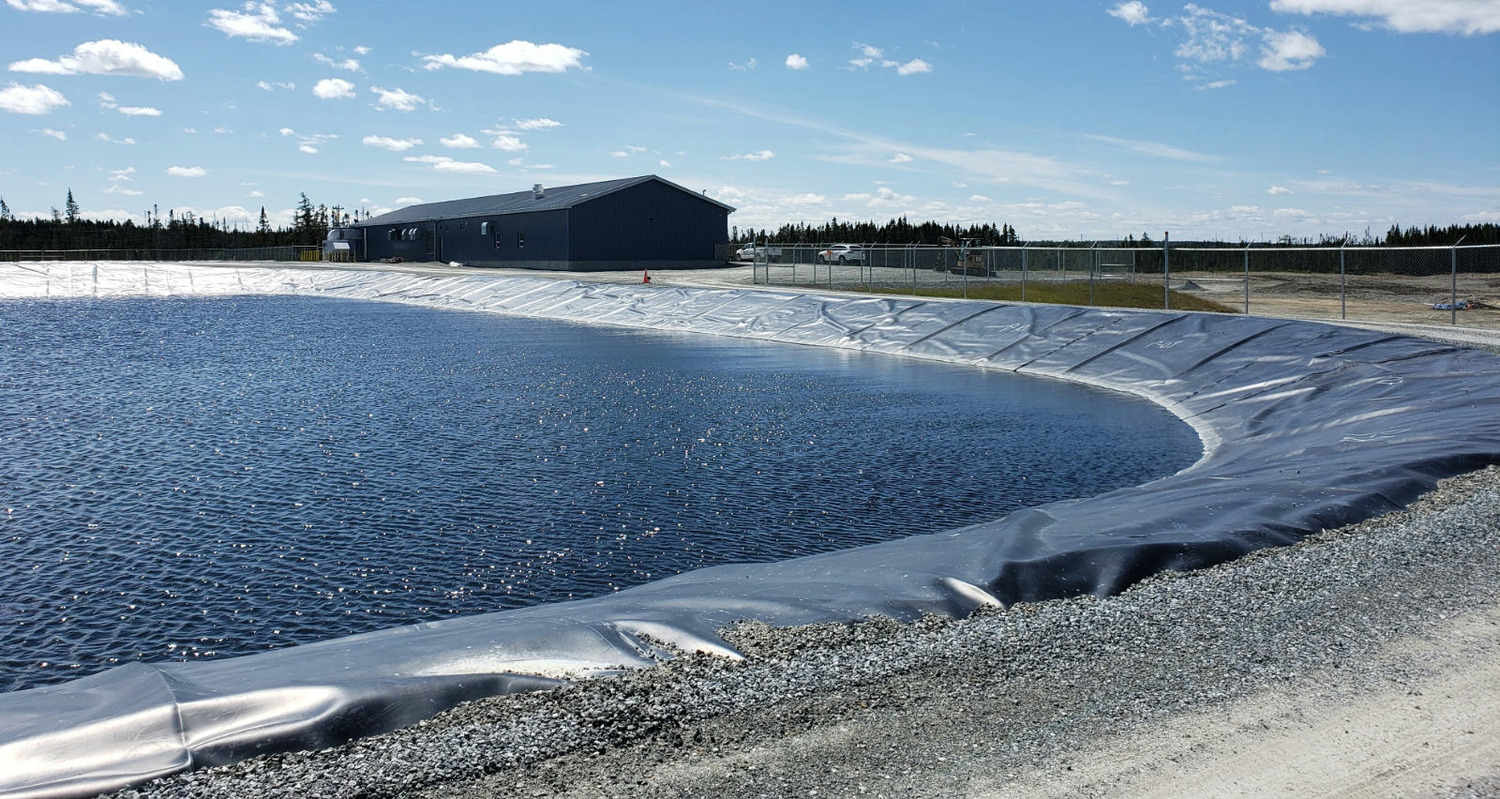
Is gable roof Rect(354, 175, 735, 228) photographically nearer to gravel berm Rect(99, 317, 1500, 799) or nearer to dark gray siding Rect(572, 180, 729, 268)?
dark gray siding Rect(572, 180, 729, 268)

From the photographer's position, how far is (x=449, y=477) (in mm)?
12594

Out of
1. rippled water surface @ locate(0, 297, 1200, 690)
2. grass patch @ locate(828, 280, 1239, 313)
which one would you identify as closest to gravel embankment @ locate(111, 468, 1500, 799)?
rippled water surface @ locate(0, 297, 1200, 690)

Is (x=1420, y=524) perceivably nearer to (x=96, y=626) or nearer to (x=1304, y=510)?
(x=1304, y=510)

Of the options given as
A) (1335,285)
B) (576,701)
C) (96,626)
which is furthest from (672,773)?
(1335,285)

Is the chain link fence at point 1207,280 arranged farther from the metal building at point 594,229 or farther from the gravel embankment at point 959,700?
the gravel embankment at point 959,700

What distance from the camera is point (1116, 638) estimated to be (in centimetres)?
637

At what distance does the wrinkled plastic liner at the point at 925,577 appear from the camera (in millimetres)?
4957

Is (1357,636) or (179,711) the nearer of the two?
(179,711)

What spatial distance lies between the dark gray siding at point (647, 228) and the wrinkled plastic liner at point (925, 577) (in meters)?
42.9

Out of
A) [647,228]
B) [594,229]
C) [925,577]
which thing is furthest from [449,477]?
[647,228]

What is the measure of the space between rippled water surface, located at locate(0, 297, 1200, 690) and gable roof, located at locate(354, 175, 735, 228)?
3661cm

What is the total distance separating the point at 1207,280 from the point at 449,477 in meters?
43.1

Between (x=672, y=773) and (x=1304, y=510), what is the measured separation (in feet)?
21.2

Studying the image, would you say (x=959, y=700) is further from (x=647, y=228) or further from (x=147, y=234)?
(x=147, y=234)
